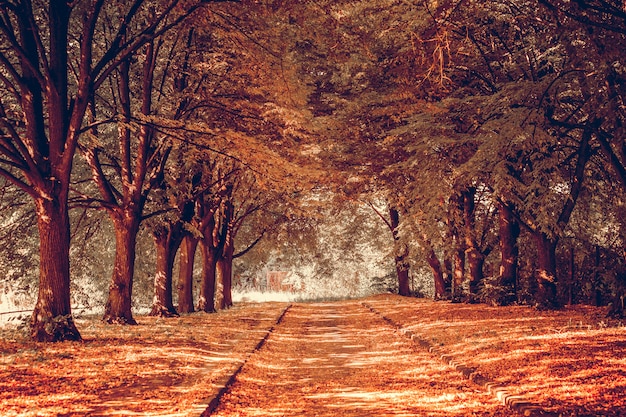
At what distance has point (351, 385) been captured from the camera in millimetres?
8828

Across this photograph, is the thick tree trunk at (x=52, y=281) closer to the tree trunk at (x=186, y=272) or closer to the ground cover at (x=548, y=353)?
the ground cover at (x=548, y=353)

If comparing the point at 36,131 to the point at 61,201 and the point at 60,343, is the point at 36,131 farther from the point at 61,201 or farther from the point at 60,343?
the point at 60,343

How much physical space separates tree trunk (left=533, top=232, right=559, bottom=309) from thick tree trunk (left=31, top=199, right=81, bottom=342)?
1400 cm

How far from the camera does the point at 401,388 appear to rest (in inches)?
332

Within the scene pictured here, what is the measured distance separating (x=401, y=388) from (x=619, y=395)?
2.80 m

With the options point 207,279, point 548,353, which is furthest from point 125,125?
point 207,279

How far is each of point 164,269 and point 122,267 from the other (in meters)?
4.81

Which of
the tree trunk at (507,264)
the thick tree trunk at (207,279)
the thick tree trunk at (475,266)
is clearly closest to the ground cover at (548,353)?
the tree trunk at (507,264)

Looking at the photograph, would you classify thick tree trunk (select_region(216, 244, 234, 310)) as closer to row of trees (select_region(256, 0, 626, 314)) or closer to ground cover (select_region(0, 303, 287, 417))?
row of trees (select_region(256, 0, 626, 314))

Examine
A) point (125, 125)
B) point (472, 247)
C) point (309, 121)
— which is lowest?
point (472, 247)

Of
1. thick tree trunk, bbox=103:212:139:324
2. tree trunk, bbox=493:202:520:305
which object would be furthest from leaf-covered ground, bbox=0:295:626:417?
tree trunk, bbox=493:202:520:305

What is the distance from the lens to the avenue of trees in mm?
13164

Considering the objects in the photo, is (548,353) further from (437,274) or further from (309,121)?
(437,274)

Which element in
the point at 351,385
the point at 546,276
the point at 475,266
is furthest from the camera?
the point at 475,266
